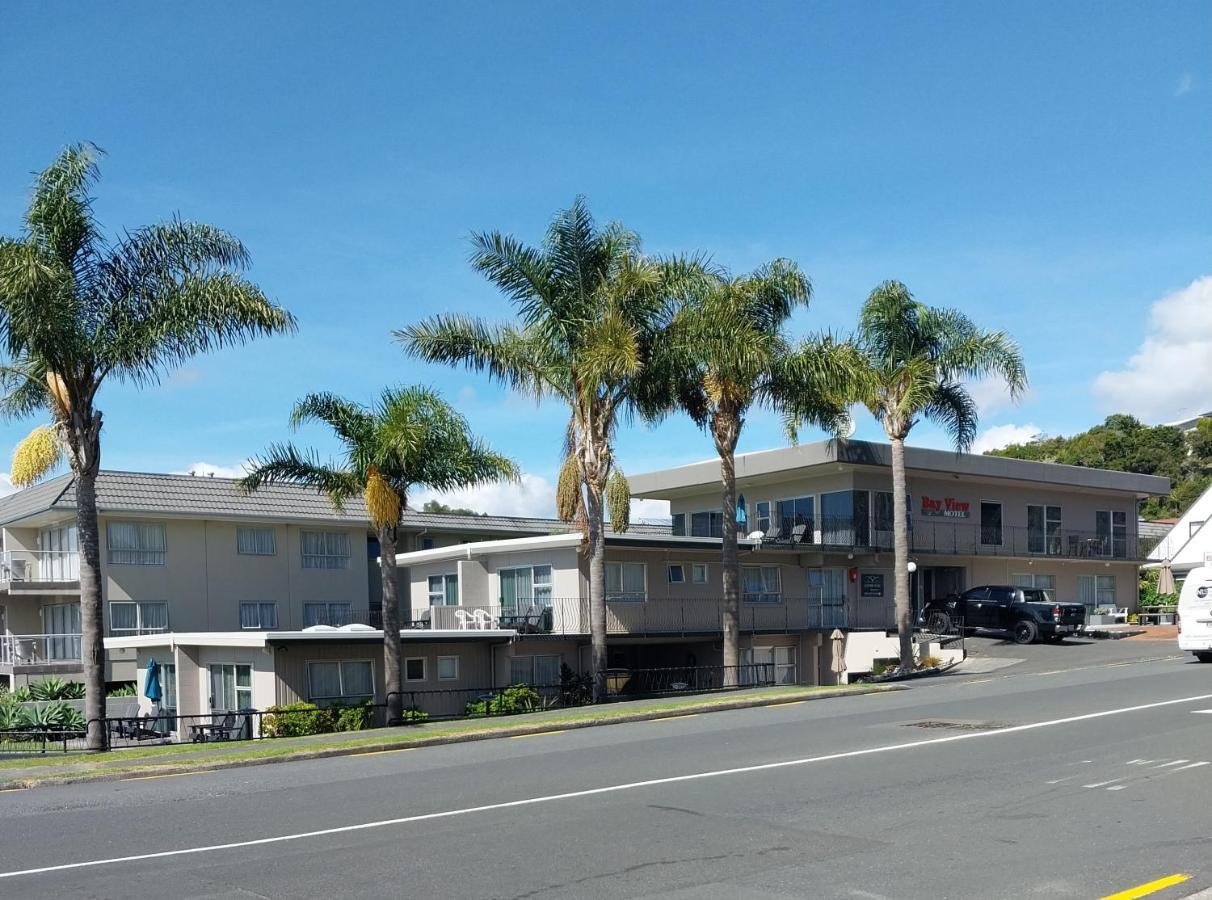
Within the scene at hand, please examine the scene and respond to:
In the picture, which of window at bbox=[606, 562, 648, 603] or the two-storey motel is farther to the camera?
window at bbox=[606, 562, 648, 603]

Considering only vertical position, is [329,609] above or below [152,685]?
above

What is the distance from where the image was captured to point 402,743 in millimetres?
19141

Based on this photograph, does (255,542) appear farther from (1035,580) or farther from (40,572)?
(1035,580)

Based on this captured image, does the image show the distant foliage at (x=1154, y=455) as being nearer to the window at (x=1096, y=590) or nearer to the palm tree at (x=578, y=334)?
the window at (x=1096, y=590)

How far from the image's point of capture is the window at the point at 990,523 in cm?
4703

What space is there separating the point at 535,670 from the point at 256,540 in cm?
1653

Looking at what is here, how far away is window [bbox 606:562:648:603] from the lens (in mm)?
36188

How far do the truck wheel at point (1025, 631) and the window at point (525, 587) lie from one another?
1502 centimetres

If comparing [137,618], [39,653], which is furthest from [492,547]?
[39,653]

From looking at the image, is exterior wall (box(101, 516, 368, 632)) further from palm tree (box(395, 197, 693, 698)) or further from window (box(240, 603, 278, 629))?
palm tree (box(395, 197, 693, 698))

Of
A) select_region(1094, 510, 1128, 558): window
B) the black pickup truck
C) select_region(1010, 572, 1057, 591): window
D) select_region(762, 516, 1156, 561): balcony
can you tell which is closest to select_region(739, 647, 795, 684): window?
select_region(762, 516, 1156, 561): balcony

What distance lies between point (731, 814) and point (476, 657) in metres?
22.2

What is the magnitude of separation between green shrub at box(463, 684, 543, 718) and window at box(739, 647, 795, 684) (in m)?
9.72

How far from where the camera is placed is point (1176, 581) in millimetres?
62344
